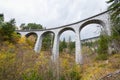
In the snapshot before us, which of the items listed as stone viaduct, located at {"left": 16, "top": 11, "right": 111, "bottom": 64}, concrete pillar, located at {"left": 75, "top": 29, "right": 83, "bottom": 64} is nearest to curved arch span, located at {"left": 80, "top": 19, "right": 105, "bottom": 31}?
stone viaduct, located at {"left": 16, "top": 11, "right": 111, "bottom": 64}

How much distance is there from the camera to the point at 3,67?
260 inches

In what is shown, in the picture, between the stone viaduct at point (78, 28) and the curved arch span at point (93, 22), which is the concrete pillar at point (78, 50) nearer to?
the stone viaduct at point (78, 28)

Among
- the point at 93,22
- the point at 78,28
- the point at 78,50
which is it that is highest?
the point at 93,22

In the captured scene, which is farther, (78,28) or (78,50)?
(78,28)

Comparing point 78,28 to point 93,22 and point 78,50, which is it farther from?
point 78,50

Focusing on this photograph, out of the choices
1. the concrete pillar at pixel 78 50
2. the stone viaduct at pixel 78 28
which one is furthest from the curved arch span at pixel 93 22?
the concrete pillar at pixel 78 50

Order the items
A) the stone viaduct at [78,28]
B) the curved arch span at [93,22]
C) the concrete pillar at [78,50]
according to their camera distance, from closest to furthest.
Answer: the stone viaduct at [78,28] < the curved arch span at [93,22] < the concrete pillar at [78,50]

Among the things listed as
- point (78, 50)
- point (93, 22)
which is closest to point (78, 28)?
point (93, 22)

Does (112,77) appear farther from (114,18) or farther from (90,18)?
(90,18)

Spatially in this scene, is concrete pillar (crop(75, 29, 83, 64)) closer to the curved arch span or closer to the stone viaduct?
the stone viaduct

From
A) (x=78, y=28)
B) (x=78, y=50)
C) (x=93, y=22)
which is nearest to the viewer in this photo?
(x=78, y=50)

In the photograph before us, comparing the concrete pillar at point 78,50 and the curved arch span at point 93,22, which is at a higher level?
the curved arch span at point 93,22

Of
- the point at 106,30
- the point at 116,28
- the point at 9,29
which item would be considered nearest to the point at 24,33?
the point at 9,29

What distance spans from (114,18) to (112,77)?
7.49 m
